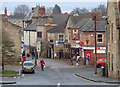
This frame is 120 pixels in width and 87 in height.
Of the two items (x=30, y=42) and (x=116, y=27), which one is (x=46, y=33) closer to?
(x=30, y=42)

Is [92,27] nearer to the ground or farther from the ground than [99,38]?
farther from the ground

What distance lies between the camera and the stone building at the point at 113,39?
3553cm

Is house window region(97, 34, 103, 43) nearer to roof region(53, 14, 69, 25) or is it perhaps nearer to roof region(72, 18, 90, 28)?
roof region(72, 18, 90, 28)

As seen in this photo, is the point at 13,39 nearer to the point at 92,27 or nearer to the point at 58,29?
the point at 92,27

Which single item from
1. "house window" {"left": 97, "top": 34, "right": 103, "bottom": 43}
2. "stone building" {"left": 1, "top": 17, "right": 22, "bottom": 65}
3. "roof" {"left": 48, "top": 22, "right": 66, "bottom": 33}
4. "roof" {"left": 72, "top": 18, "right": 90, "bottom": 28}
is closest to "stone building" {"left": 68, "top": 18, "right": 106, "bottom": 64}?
"house window" {"left": 97, "top": 34, "right": 103, "bottom": 43}

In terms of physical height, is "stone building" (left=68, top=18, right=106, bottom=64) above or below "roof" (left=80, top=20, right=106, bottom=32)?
below

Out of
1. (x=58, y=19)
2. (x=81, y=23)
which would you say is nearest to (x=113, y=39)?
(x=81, y=23)

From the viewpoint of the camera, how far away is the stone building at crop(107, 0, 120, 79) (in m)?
35.5

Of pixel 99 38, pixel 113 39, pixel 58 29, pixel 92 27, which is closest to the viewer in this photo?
pixel 113 39

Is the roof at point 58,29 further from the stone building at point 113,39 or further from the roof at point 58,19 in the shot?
the stone building at point 113,39

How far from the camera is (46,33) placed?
273 feet

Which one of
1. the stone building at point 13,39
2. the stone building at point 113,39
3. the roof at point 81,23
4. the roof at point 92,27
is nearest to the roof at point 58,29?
the roof at point 81,23

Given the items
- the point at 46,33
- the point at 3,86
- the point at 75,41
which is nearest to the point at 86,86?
the point at 3,86

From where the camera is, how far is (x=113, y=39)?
37438mm
